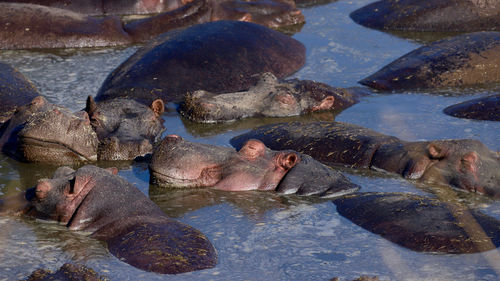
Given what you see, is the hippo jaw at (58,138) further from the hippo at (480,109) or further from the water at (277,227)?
the hippo at (480,109)

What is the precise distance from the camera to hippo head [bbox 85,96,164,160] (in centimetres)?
686

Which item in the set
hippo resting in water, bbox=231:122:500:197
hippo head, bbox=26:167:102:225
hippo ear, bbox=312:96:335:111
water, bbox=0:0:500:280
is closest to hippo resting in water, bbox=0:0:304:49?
water, bbox=0:0:500:280

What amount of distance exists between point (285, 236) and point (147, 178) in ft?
5.29

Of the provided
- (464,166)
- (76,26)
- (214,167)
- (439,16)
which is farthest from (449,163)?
(76,26)

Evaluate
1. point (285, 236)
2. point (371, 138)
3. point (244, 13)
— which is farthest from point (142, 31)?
point (285, 236)

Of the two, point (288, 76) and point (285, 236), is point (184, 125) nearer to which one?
point (288, 76)

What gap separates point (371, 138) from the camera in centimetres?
683

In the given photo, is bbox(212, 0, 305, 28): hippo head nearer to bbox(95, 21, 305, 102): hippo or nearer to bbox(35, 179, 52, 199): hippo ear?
bbox(95, 21, 305, 102): hippo

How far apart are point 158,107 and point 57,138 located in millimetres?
1400

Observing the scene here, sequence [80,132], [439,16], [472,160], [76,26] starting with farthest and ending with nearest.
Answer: [439,16]
[76,26]
[80,132]
[472,160]

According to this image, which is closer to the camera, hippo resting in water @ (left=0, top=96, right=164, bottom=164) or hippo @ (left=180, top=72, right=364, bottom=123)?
hippo resting in water @ (left=0, top=96, right=164, bottom=164)

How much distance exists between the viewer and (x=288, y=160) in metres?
6.11

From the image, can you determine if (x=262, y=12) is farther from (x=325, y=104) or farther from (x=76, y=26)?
(x=325, y=104)

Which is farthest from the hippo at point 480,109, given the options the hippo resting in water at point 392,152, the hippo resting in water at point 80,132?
the hippo resting in water at point 80,132
